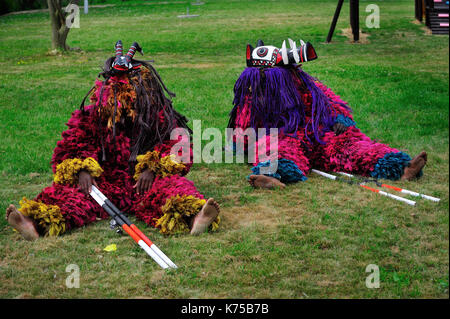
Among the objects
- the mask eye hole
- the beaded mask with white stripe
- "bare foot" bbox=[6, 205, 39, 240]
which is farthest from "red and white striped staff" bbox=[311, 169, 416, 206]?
"bare foot" bbox=[6, 205, 39, 240]

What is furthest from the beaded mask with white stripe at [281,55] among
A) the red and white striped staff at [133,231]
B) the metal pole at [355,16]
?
the metal pole at [355,16]

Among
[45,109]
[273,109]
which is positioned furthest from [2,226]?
[45,109]

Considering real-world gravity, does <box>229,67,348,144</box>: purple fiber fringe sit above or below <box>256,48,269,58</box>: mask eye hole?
below

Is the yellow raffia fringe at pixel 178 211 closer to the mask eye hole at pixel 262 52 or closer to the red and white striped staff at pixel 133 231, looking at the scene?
the red and white striped staff at pixel 133 231

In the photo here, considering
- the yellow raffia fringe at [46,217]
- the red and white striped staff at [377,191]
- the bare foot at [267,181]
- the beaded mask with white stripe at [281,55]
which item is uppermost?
the beaded mask with white stripe at [281,55]

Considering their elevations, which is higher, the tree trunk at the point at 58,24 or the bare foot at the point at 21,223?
the tree trunk at the point at 58,24

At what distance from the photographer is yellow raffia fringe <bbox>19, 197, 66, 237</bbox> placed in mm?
3888

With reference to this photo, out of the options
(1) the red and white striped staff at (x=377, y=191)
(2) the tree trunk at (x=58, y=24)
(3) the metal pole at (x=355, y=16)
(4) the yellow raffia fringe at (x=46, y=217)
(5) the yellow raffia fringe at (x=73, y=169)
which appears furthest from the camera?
(3) the metal pole at (x=355, y=16)

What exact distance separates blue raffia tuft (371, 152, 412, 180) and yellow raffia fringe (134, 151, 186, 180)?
1781mm

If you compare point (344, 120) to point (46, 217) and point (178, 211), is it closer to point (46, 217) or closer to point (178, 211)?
point (178, 211)

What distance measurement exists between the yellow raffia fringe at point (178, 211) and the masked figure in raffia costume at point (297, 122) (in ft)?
3.54

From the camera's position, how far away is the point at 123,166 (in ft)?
14.6

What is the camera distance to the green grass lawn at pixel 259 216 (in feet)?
10.7

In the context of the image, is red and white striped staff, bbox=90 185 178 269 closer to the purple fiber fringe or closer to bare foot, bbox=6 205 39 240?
bare foot, bbox=6 205 39 240
